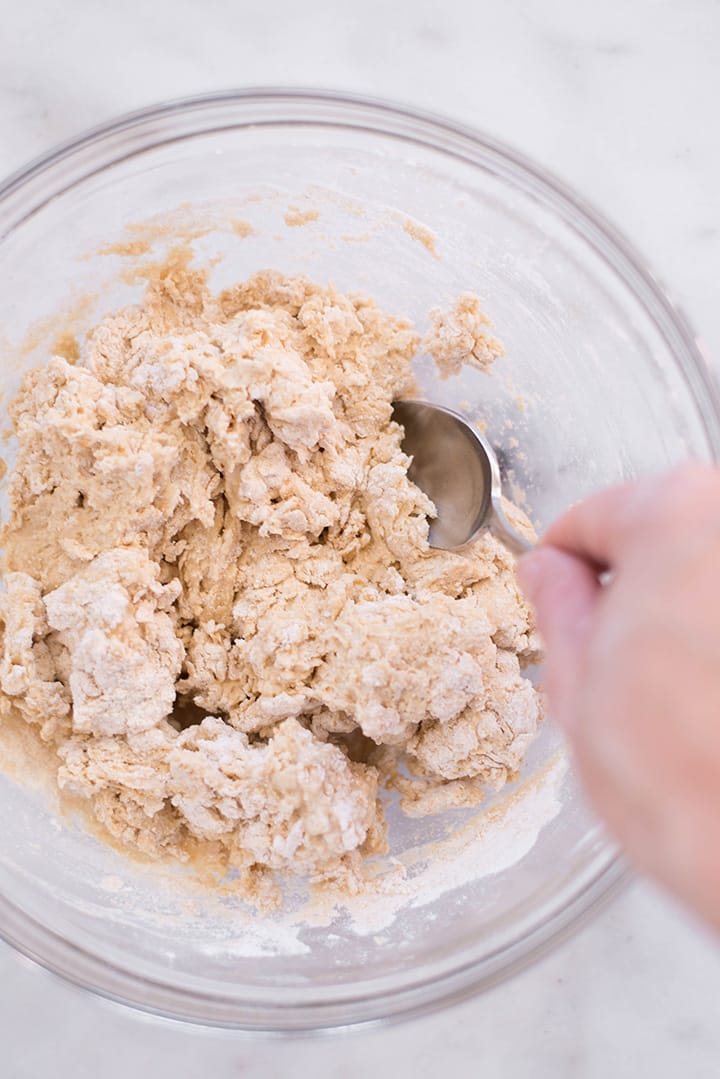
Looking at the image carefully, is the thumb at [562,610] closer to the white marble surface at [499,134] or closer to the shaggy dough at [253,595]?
the shaggy dough at [253,595]

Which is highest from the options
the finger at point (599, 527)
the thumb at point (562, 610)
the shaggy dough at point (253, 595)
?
the finger at point (599, 527)

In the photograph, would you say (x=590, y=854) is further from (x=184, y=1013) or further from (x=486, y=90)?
(x=486, y=90)

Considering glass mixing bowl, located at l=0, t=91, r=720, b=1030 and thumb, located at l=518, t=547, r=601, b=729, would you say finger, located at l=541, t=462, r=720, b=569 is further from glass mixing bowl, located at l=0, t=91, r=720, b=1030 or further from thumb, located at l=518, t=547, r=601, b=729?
glass mixing bowl, located at l=0, t=91, r=720, b=1030

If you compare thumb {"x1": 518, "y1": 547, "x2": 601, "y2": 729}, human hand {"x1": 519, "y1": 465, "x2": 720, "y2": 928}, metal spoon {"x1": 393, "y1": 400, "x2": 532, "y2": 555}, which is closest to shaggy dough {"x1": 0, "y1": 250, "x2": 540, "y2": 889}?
metal spoon {"x1": 393, "y1": 400, "x2": 532, "y2": 555}

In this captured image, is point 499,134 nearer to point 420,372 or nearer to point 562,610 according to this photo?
point 420,372

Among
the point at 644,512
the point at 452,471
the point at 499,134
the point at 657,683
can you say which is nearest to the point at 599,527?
the point at 644,512

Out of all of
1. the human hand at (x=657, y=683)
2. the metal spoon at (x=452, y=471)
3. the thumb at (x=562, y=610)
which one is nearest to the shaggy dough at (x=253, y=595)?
the metal spoon at (x=452, y=471)

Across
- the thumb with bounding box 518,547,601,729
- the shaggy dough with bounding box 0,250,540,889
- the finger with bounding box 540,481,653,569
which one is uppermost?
the finger with bounding box 540,481,653,569
